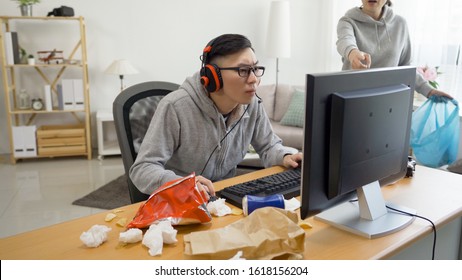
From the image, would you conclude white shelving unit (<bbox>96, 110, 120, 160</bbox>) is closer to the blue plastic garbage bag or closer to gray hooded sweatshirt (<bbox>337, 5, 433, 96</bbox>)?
gray hooded sweatshirt (<bbox>337, 5, 433, 96</bbox>)

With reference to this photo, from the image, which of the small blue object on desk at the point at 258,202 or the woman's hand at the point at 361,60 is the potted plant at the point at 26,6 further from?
the small blue object on desk at the point at 258,202

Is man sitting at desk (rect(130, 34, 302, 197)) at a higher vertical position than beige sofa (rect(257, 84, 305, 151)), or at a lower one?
higher

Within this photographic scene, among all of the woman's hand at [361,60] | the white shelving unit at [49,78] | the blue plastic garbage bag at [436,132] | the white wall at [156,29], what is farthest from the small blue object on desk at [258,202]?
the white wall at [156,29]

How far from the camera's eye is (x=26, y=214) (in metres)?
2.99

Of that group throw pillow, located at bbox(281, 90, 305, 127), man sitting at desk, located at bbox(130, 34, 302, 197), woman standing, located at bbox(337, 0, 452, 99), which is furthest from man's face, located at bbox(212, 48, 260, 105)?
throw pillow, located at bbox(281, 90, 305, 127)

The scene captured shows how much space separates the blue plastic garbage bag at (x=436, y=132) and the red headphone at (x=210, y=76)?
1.83m

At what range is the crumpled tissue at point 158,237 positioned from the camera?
3.37 ft

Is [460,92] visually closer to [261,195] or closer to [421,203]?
[421,203]

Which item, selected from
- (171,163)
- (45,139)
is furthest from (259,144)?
(45,139)

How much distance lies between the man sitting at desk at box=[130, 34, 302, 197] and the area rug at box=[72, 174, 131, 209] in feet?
5.42

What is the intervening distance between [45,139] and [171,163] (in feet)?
9.95

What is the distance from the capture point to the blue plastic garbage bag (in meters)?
2.88

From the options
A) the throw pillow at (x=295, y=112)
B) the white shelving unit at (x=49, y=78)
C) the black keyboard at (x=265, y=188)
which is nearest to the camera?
the black keyboard at (x=265, y=188)

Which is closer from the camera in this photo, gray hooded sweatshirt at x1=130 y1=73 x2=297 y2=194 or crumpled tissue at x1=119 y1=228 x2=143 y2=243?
crumpled tissue at x1=119 y1=228 x2=143 y2=243
